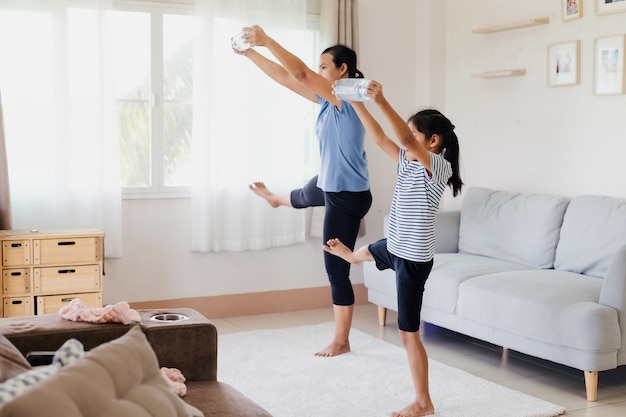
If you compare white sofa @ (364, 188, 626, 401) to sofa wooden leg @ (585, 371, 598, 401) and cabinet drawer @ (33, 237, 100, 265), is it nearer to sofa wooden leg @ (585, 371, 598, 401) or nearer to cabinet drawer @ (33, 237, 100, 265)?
sofa wooden leg @ (585, 371, 598, 401)

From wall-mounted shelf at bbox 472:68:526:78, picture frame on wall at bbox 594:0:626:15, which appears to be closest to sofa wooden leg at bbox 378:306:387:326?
wall-mounted shelf at bbox 472:68:526:78

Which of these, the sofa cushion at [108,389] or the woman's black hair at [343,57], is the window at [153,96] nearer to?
the woman's black hair at [343,57]

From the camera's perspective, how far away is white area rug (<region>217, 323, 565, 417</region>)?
3.53 m

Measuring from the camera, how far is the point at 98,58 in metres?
4.92

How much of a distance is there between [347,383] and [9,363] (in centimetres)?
227

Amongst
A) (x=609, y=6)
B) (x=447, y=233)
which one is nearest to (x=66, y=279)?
(x=447, y=233)

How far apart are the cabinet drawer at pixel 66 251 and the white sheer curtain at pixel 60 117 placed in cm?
42

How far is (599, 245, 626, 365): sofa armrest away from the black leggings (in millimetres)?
1251

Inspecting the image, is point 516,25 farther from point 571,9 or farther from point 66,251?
point 66,251

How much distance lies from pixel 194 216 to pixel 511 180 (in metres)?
2.10

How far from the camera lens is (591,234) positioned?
4.29 metres

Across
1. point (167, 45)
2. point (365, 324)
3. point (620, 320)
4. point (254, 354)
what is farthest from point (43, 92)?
point (620, 320)

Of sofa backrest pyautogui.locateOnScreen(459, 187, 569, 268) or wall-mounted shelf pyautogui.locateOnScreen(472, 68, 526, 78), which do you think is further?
wall-mounted shelf pyautogui.locateOnScreen(472, 68, 526, 78)

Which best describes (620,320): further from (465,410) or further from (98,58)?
(98,58)
